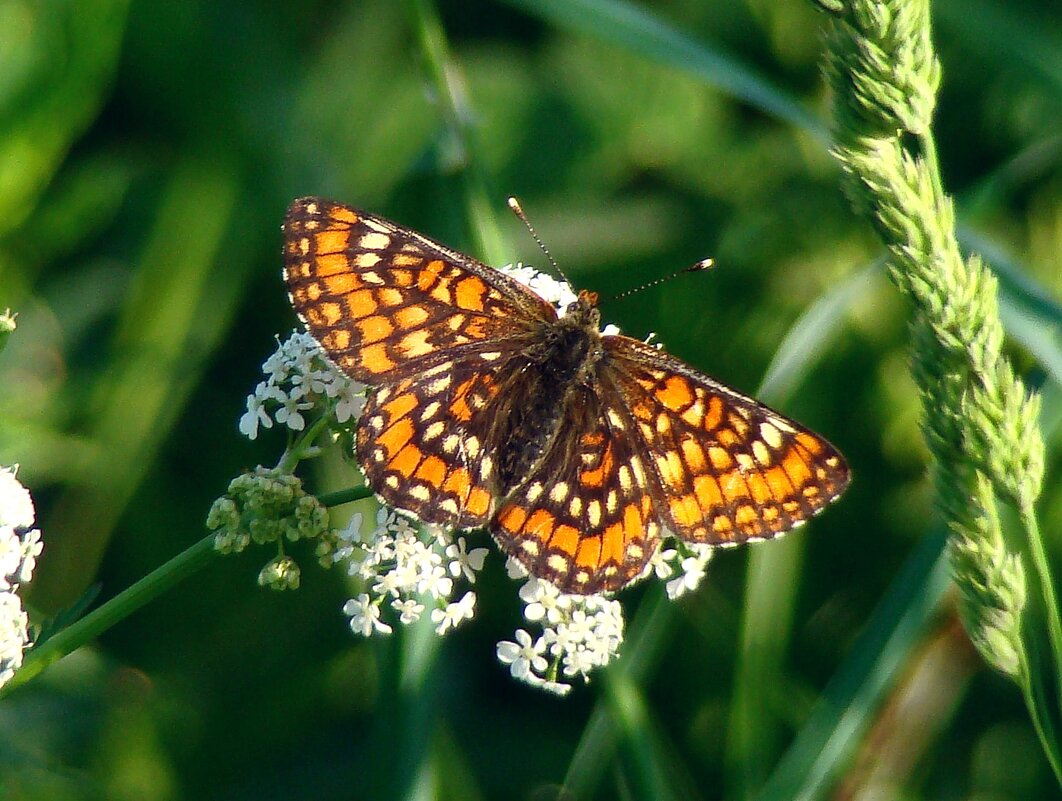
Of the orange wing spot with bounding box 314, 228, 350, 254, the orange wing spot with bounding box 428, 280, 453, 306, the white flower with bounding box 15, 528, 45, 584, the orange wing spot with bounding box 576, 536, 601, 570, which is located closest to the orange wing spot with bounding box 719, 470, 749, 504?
the orange wing spot with bounding box 576, 536, 601, 570

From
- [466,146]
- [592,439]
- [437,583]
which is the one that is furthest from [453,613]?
[466,146]

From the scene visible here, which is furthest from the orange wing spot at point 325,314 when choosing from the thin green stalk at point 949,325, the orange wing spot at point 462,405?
the thin green stalk at point 949,325

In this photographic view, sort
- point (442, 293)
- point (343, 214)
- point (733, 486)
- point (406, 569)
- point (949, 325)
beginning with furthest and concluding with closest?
point (442, 293), point (343, 214), point (406, 569), point (733, 486), point (949, 325)

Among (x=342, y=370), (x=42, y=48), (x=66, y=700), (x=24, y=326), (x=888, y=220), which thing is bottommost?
(x=66, y=700)

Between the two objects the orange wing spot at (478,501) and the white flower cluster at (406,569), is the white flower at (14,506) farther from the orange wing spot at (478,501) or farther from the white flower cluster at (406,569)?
the orange wing spot at (478,501)

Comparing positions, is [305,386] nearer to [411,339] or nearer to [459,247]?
[411,339]

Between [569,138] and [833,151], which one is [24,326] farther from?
[833,151]

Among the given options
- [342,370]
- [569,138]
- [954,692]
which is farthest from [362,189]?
[954,692]
